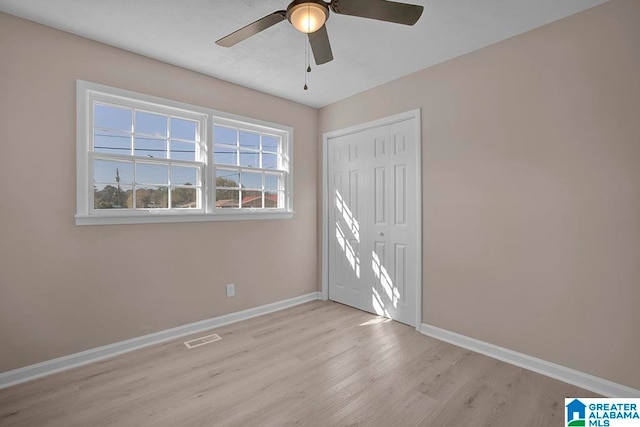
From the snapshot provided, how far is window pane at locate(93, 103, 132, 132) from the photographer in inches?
102

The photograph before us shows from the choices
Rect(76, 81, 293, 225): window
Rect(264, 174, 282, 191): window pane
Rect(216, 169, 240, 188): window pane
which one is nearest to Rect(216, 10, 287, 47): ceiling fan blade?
Rect(76, 81, 293, 225): window

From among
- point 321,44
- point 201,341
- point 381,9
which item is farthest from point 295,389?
point 381,9

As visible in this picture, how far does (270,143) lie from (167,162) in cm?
132

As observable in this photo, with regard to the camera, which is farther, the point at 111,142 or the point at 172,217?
the point at 172,217

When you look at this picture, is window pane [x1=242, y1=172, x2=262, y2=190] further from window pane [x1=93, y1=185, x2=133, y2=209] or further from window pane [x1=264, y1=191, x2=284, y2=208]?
window pane [x1=93, y1=185, x2=133, y2=209]

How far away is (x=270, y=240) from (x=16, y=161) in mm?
2338

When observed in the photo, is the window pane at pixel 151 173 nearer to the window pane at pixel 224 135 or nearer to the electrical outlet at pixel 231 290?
the window pane at pixel 224 135

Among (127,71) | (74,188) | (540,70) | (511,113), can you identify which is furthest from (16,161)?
(540,70)

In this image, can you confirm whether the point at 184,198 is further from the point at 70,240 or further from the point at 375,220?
the point at 375,220

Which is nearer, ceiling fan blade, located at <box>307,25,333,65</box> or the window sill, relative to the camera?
ceiling fan blade, located at <box>307,25,333,65</box>

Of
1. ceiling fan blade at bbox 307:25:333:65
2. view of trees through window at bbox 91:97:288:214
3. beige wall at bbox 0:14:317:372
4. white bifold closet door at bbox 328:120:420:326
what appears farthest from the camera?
white bifold closet door at bbox 328:120:420:326

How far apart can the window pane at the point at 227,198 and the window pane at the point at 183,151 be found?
18.0 inches

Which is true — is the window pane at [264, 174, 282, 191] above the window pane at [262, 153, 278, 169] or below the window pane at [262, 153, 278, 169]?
below

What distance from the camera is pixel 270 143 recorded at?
3.83m
